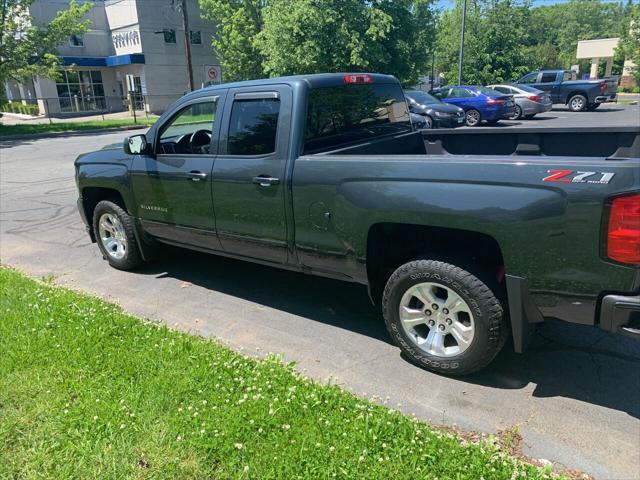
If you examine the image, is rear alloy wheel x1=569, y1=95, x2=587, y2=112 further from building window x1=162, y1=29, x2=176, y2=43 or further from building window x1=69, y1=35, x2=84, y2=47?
building window x1=69, y1=35, x2=84, y2=47

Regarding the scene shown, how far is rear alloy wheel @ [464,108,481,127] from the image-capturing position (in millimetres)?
21542

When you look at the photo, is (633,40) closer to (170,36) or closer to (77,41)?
(170,36)

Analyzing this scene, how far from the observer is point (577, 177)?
278cm

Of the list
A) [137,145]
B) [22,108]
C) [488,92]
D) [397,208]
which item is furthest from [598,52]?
[397,208]

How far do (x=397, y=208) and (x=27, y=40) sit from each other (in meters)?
29.2

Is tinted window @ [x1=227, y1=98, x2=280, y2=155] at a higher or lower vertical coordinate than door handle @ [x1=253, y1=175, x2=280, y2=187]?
higher

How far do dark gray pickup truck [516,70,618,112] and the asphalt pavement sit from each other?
2721cm

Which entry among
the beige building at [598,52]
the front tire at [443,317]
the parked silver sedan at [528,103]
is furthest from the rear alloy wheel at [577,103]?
the beige building at [598,52]

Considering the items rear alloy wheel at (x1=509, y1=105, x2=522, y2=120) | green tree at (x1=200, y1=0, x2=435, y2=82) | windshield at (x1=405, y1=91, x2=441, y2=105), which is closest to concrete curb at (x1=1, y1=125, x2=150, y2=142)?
green tree at (x1=200, y1=0, x2=435, y2=82)

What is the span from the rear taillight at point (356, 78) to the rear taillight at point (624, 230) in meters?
2.49

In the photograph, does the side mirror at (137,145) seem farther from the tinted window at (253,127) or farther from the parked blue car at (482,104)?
the parked blue car at (482,104)

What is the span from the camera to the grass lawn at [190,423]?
2.71 meters

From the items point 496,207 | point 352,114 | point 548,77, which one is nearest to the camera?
point 496,207

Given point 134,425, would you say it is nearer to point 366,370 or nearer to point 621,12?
point 366,370
